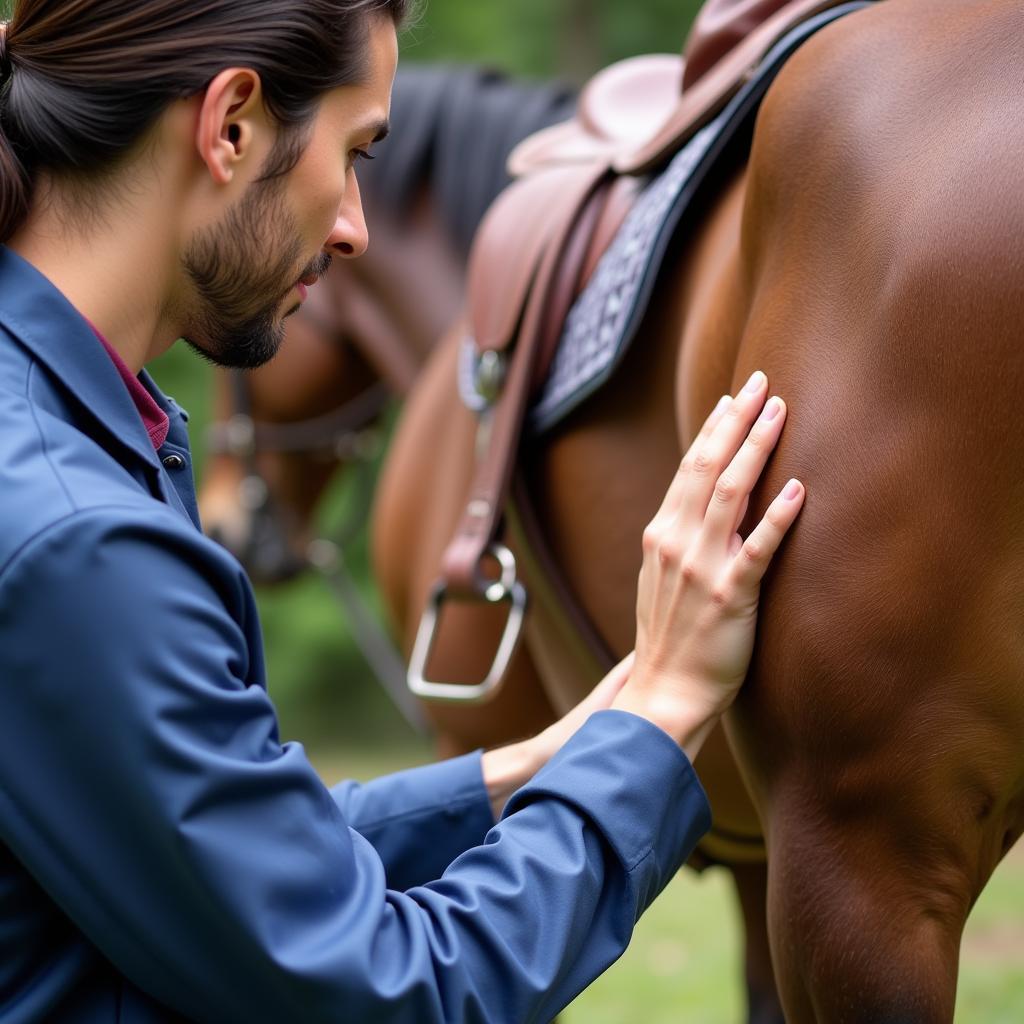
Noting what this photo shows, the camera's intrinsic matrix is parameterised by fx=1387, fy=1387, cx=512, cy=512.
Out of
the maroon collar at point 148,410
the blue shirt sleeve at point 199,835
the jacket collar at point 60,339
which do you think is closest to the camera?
the blue shirt sleeve at point 199,835

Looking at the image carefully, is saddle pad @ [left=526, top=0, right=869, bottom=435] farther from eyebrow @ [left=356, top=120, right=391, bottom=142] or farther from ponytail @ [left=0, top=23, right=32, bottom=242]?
ponytail @ [left=0, top=23, right=32, bottom=242]

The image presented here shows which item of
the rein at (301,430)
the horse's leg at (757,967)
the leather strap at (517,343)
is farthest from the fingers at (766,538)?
the rein at (301,430)

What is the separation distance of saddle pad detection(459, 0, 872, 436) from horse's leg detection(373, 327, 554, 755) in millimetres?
594

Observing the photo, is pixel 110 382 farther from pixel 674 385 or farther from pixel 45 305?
pixel 674 385

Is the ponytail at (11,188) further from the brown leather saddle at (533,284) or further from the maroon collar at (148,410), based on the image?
the brown leather saddle at (533,284)

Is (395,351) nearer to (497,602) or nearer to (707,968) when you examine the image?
(497,602)

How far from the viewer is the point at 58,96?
3.51 ft

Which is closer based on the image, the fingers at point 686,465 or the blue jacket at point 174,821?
the blue jacket at point 174,821

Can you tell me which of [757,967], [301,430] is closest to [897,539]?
[757,967]

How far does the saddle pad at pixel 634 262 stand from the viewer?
4.92ft

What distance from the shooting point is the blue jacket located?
906 millimetres

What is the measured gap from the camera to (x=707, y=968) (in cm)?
416

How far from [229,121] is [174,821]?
0.53 meters

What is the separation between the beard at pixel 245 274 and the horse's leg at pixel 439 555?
126cm
